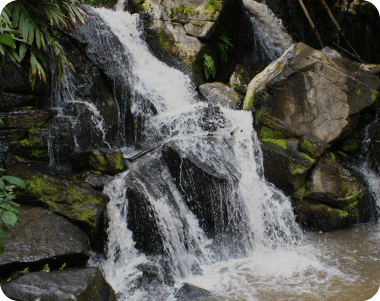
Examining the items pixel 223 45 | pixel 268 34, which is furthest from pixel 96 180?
pixel 268 34

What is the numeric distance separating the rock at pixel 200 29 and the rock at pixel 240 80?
5.79ft

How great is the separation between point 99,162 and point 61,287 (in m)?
2.86

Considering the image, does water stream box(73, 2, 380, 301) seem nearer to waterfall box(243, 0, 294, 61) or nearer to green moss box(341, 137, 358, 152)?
green moss box(341, 137, 358, 152)

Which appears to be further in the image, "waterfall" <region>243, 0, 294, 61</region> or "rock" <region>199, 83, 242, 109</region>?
"waterfall" <region>243, 0, 294, 61</region>

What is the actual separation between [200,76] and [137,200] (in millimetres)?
5921

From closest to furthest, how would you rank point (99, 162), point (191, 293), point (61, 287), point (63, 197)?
point (61, 287)
point (191, 293)
point (63, 197)
point (99, 162)

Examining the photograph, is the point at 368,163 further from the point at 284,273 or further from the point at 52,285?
the point at 52,285

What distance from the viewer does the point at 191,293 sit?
4113 millimetres

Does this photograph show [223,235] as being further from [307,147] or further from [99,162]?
[99,162]

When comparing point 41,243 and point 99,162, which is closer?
point 41,243

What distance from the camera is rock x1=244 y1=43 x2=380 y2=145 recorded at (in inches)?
250

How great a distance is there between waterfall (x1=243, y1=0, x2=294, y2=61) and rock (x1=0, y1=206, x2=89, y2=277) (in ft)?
33.3

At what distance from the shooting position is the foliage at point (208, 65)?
9344 mm

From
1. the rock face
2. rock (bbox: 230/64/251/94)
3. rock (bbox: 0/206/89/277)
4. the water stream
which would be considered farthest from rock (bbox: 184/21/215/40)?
rock (bbox: 0/206/89/277)
